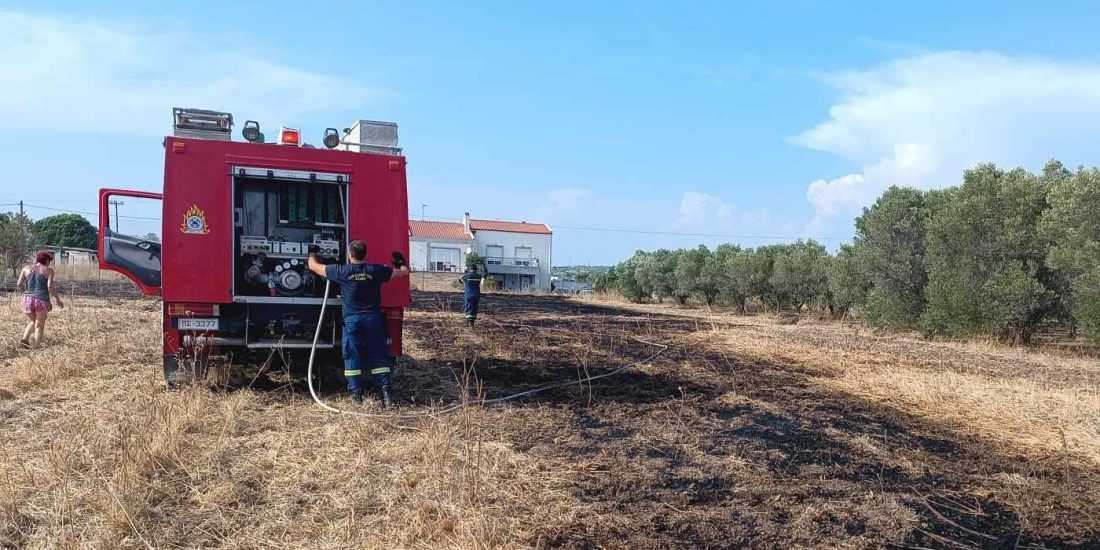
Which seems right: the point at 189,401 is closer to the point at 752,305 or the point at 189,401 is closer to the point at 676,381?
the point at 676,381

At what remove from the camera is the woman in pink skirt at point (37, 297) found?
11.6m

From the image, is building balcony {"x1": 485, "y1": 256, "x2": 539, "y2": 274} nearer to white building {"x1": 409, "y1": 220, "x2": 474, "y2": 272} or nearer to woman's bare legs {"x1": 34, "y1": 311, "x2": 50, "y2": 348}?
white building {"x1": 409, "y1": 220, "x2": 474, "y2": 272}

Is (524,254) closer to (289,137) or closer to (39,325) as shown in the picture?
(39,325)

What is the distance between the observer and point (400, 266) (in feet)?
27.2

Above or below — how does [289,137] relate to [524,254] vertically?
below

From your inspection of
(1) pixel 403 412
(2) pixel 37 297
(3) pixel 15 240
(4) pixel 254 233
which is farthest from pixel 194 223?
(3) pixel 15 240

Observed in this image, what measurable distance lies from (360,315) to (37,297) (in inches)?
268

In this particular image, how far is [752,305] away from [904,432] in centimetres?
3034

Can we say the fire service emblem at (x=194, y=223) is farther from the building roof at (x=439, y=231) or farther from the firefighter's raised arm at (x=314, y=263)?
the building roof at (x=439, y=231)

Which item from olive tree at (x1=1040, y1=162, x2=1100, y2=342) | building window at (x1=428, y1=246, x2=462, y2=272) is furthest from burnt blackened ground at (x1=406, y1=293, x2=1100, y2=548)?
building window at (x1=428, y1=246, x2=462, y2=272)

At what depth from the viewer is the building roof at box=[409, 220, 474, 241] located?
2940 inches

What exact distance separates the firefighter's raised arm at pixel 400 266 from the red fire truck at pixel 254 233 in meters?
0.17

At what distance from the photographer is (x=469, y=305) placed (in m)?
20.0

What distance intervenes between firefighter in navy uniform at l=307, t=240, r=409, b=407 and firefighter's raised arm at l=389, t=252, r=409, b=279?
183 millimetres
